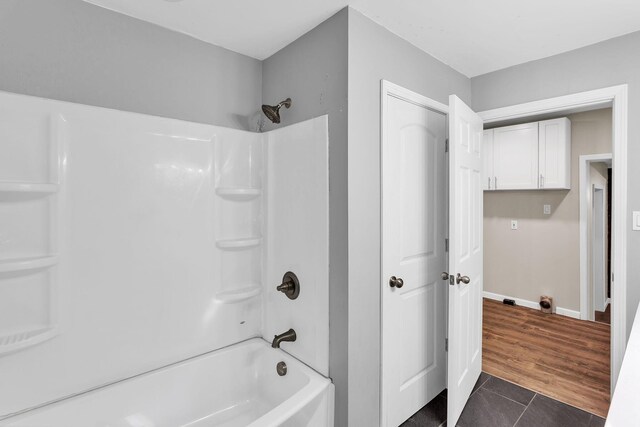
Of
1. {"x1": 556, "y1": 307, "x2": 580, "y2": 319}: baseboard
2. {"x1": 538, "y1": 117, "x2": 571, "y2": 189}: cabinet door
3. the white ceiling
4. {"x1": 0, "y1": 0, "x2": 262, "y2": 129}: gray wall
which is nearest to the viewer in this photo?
{"x1": 0, "y1": 0, "x2": 262, "y2": 129}: gray wall

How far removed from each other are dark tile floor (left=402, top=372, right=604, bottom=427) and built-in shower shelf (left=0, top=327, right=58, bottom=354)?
192 centimetres

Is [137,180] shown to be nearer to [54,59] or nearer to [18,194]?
[18,194]

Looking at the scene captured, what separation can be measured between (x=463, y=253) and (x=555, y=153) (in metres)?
2.55

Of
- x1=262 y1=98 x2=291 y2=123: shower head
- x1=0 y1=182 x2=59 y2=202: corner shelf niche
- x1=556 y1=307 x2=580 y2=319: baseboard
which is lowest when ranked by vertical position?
x1=556 y1=307 x2=580 y2=319: baseboard

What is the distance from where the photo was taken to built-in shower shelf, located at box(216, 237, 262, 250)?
1855mm

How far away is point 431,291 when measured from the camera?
2.13 metres

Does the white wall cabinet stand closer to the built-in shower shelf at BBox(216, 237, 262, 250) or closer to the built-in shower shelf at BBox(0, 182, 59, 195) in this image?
the built-in shower shelf at BBox(216, 237, 262, 250)

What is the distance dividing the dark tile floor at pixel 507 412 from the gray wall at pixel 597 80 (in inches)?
25.9

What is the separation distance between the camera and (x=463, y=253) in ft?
6.51

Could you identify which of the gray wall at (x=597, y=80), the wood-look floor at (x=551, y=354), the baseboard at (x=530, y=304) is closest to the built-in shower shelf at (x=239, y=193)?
the gray wall at (x=597, y=80)

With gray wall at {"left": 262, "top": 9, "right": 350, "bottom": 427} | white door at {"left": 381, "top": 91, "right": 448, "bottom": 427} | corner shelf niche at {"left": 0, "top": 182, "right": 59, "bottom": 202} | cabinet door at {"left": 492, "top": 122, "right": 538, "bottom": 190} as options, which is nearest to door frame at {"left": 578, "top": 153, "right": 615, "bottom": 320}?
cabinet door at {"left": 492, "top": 122, "right": 538, "bottom": 190}

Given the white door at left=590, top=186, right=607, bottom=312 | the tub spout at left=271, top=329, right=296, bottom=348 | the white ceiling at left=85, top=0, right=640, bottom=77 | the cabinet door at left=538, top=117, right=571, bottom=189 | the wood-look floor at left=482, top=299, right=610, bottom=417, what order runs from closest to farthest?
1. the white ceiling at left=85, top=0, right=640, bottom=77
2. the tub spout at left=271, top=329, right=296, bottom=348
3. the wood-look floor at left=482, top=299, right=610, bottom=417
4. the cabinet door at left=538, top=117, right=571, bottom=189
5. the white door at left=590, top=186, right=607, bottom=312

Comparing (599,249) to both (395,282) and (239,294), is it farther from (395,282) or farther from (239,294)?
(239,294)

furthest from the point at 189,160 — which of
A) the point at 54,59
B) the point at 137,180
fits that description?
the point at 54,59
